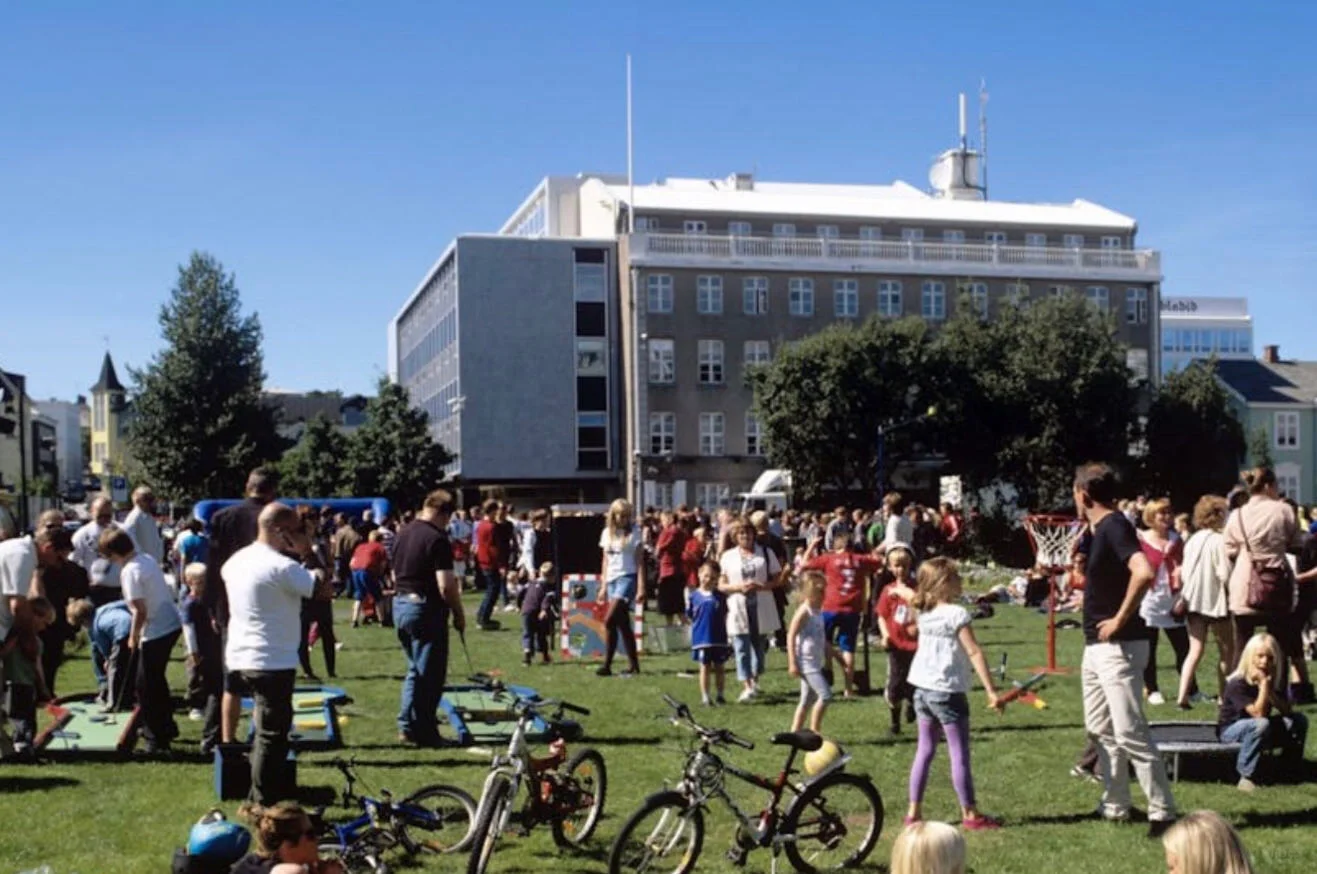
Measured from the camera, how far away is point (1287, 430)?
251 ft

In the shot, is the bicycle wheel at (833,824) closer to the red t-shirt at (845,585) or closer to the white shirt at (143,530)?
the red t-shirt at (845,585)

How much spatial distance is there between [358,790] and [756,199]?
61302 mm

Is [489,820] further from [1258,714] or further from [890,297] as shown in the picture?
[890,297]

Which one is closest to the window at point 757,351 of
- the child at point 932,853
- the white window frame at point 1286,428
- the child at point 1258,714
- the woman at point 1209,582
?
the white window frame at point 1286,428

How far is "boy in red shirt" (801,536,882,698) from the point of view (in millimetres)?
13656

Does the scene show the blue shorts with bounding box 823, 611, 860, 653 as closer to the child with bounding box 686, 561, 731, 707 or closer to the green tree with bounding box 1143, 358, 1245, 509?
the child with bounding box 686, 561, 731, 707

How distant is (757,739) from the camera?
11633 millimetres

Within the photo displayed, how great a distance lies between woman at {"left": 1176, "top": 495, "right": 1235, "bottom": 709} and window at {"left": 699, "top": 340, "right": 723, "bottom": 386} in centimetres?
5007

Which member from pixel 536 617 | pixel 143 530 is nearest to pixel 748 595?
pixel 536 617

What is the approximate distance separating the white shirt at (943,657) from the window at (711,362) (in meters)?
54.1

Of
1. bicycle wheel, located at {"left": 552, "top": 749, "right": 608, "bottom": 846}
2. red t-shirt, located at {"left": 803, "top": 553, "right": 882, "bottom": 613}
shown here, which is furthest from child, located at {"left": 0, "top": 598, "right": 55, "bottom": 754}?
red t-shirt, located at {"left": 803, "top": 553, "right": 882, "bottom": 613}

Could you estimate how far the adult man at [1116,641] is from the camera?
25.6 ft

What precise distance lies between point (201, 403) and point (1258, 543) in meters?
54.8

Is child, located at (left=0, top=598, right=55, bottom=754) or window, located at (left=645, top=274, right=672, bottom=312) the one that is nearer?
child, located at (left=0, top=598, right=55, bottom=754)
